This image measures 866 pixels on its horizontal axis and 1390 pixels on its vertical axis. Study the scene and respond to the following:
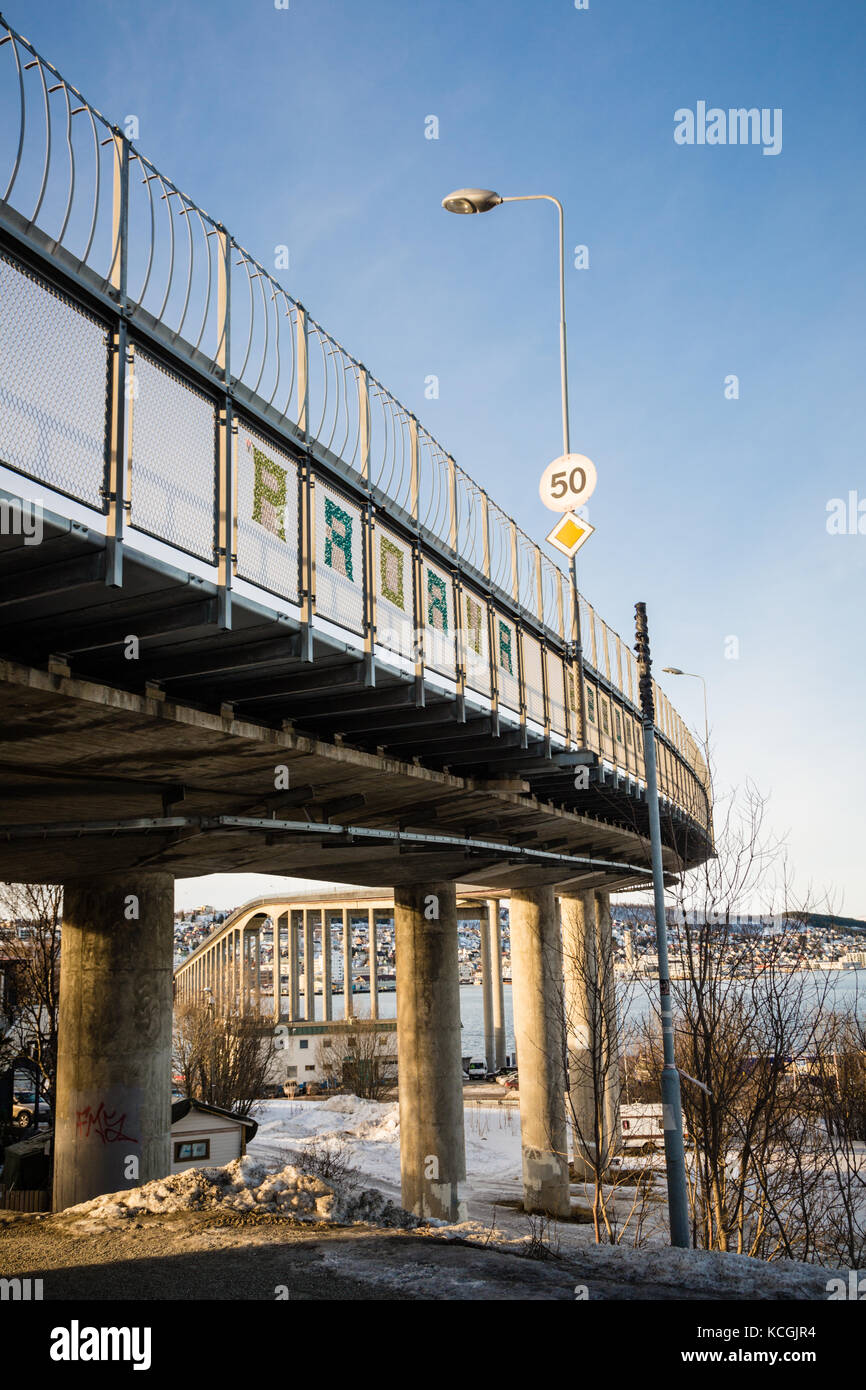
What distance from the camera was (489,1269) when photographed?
988 centimetres

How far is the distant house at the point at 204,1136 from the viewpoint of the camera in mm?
28766

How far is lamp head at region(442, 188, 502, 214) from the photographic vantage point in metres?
16.2

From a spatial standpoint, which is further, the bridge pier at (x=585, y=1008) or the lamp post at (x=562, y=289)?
the bridge pier at (x=585, y=1008)

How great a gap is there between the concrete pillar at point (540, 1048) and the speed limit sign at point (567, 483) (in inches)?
796

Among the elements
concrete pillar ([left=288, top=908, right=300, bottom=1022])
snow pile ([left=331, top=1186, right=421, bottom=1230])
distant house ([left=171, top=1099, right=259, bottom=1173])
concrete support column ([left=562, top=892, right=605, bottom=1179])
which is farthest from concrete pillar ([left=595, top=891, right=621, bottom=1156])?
concrete pillar ([left=288, top=908, right=300, bottom=1022])

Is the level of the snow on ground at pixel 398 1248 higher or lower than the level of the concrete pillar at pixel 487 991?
higher

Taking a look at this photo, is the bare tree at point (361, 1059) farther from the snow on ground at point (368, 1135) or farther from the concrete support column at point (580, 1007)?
the concrete support column at point (580, 1007)

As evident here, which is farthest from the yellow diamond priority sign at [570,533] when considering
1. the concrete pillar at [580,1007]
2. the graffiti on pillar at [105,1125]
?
the concrete pillar at [580,1007]

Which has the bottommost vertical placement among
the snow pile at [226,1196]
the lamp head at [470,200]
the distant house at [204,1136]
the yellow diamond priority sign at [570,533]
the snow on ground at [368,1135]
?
the snow on ground at [368,1135]

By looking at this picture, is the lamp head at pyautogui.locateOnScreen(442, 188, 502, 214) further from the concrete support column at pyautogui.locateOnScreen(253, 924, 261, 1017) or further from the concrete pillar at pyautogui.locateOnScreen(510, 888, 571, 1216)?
the concrete support column at pyautogui.locateOnScreen(253, 924, 261, 1017)

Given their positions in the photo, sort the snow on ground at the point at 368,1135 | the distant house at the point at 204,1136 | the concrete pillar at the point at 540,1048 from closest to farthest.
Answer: the distant house at the point at 204,1136, the concrete pillar at the point at 540,1048, the snow on ground at the point at 368,1135

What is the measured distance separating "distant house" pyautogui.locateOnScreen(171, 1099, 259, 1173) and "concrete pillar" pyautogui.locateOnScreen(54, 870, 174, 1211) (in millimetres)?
11871

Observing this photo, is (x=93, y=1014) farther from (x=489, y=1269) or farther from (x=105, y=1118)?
(x=489, y=1269)

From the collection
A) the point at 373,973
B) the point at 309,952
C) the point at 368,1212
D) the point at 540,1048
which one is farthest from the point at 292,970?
the point at 368,1212
